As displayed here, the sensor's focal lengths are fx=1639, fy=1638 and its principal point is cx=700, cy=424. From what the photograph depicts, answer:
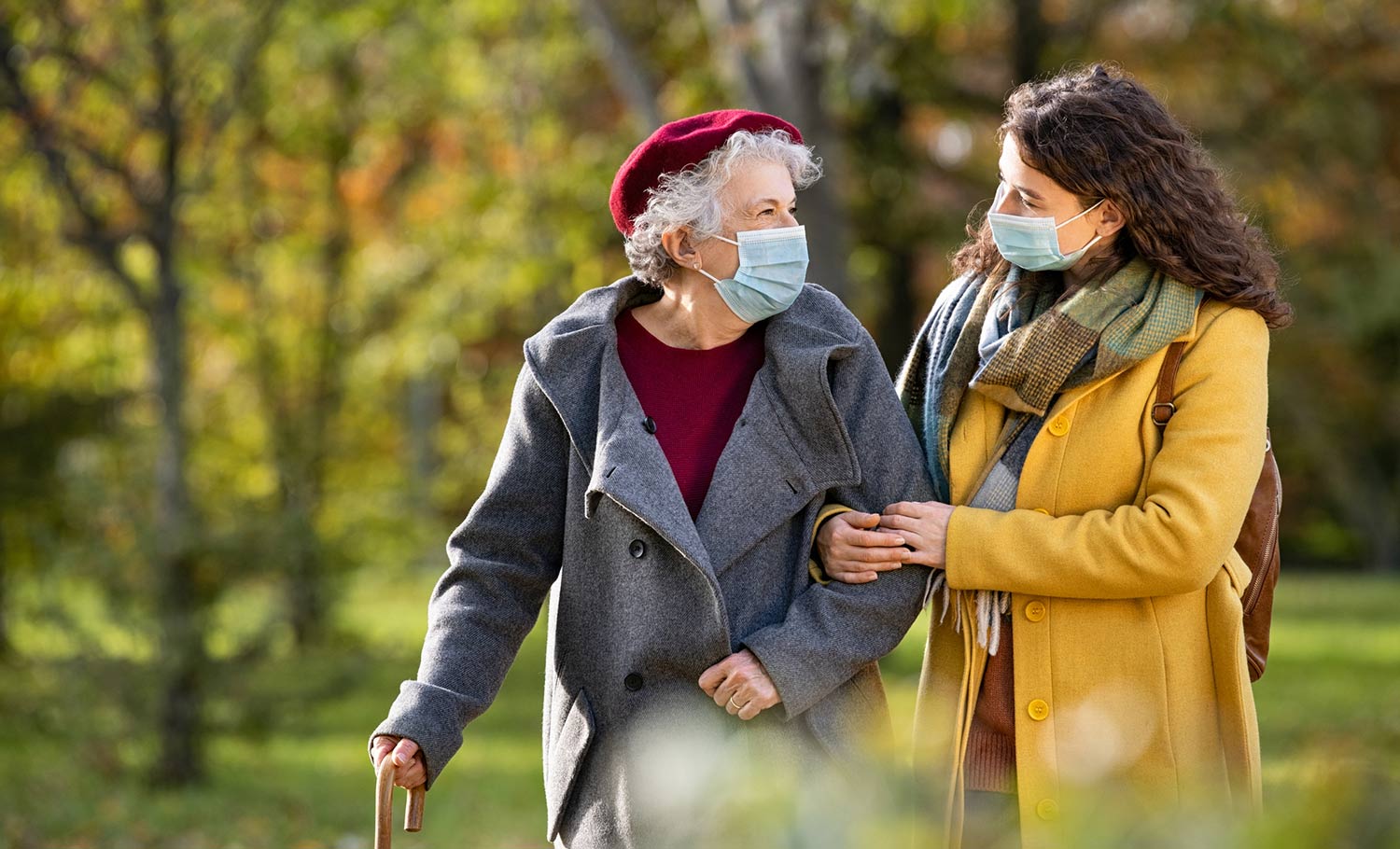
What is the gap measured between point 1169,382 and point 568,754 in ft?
3.95

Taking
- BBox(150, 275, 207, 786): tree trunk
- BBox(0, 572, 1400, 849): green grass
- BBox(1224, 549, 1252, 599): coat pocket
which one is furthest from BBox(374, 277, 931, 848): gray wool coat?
BBox(150, 275, 207, 786): tree trunk

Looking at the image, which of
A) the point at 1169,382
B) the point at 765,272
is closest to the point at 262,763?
the point at 765,272

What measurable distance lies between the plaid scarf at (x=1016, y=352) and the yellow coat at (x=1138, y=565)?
0.04m

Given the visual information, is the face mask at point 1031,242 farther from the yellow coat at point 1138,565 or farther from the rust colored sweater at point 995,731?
the rust colored sweater at point 995,731

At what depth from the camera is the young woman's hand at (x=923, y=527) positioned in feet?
8.94

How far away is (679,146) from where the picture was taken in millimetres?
2801

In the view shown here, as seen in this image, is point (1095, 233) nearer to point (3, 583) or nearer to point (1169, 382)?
point (1169, 382)

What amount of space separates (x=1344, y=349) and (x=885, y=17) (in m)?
11.3

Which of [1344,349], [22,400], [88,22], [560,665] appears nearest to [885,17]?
[88,22]

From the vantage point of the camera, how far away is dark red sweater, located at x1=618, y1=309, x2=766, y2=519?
2861mm

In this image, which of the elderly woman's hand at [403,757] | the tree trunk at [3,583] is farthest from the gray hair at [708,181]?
the tree trunk at [3,583]

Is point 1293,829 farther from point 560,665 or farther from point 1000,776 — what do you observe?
point 560,665

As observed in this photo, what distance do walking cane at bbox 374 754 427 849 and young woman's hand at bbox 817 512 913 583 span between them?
799mm

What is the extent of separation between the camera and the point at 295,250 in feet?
41.5
